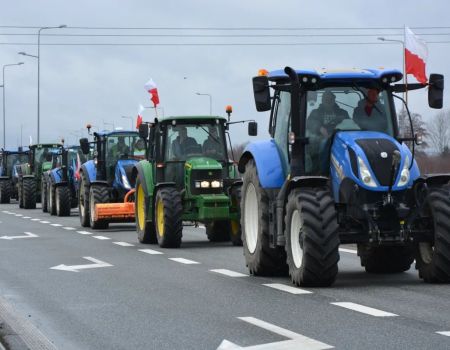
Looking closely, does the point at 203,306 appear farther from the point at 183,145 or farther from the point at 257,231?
the point at 183,145

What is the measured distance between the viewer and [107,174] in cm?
2872

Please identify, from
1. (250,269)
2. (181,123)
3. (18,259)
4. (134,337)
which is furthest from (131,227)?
(134,337)

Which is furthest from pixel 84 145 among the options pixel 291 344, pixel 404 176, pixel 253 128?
pixel 291 344

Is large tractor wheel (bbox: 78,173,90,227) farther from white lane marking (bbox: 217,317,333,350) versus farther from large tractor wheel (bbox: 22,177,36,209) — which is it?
white lane marking (bbox: 217,317,333,350)

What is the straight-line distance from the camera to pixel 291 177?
13562 millimetres

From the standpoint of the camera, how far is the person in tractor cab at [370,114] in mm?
13648

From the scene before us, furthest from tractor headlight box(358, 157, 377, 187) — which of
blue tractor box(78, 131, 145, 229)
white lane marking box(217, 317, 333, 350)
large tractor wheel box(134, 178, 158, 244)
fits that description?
blue tractor box(78, 131, 145, 229)

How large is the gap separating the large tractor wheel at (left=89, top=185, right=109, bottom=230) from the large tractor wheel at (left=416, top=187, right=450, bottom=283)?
15.0m

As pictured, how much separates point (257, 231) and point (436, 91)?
281 cm

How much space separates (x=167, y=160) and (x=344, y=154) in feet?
29.8

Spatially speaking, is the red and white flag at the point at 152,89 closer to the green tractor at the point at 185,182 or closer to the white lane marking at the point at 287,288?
the green tractor at the point at 185,182

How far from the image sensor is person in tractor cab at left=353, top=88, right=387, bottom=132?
13.6 meters

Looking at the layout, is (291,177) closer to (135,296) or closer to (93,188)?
(135,296)

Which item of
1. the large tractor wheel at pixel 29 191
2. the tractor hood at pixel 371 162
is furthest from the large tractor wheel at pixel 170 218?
the large tractor wheel at pixel 29 191
